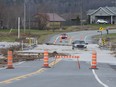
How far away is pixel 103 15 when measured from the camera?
173875 mm

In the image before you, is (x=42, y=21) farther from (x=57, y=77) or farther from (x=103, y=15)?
(x=57, y=77)

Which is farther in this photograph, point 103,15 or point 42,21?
point 103,15

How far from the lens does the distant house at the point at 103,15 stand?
17184cm

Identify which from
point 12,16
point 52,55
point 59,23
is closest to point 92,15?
point 59,23

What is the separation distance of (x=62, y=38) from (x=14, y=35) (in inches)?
709

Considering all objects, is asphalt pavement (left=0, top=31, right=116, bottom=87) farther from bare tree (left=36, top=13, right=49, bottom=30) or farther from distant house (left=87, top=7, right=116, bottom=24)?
distant house (left=87, top=7, right=116, bottom=24)

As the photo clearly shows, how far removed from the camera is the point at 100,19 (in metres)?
175

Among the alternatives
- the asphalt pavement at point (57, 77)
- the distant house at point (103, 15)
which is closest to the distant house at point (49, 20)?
the distant house at point (103, 15)

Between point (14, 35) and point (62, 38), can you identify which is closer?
point (62, 38)

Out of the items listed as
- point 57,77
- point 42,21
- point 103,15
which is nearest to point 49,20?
point 42,21

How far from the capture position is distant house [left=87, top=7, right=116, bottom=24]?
171837mm

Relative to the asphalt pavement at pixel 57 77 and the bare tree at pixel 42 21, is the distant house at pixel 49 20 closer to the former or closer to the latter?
the bare tree at pixel 42 21

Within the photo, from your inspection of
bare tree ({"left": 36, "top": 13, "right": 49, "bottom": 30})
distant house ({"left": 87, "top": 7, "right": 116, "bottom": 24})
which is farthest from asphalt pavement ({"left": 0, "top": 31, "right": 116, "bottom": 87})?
distant house ({"left": 87, "top": 7, "right": 116, "bottom": 24})

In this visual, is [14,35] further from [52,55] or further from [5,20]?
[52,55]
